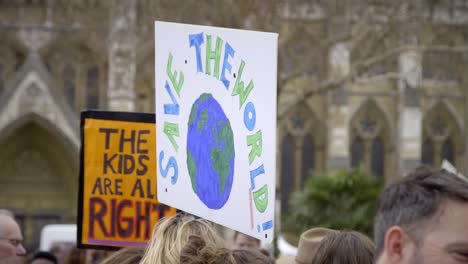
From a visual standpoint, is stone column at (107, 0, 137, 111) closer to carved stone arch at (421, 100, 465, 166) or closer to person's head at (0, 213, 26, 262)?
carved stone arch at (421, 100, 465, 166)

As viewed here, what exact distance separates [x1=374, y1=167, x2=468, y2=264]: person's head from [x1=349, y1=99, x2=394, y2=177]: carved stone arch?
72.0ft

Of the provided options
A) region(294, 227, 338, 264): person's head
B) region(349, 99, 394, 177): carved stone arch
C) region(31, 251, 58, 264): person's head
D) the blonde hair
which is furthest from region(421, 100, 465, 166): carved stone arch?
the blonde hair

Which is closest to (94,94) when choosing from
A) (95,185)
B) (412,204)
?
(95,185)

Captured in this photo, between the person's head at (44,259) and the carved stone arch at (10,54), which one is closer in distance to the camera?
the person's head at (44,259)

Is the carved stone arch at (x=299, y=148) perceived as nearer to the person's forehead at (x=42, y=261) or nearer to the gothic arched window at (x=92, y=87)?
the gothic arched window at (x=92, y=87)

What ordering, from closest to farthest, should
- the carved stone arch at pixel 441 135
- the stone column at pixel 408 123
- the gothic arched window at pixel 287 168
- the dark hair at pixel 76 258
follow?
the dark hair at pixel 76 258
the stone column at pixel 408 123
the gothic arched window at pixel 287 168
the carved stone arch at pixel 441 135

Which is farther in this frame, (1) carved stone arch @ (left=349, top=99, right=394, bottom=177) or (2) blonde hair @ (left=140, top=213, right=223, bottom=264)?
(1) carved stone arch @ (left=349, top=99, right=394, bottom=177)

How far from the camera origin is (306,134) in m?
24.3

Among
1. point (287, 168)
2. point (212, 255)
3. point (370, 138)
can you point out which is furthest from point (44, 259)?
point (370, 138)

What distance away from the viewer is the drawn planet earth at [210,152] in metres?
4.26

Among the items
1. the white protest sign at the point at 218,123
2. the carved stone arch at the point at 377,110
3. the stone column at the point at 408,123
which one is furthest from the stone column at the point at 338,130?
the white protest sign at the point at 218,123

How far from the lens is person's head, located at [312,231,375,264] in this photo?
12.3 feet

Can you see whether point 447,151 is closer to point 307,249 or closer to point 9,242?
point 9,242

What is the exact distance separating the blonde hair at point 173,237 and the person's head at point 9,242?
1.45 m
